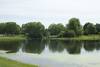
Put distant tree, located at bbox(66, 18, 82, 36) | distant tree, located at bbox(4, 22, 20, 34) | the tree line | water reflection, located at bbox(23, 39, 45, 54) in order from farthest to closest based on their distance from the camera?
distant tree, located at bbox(4, 22, 20, 34)
distant tree, located at bbox(66, 18, 82, 36)
the tree line
water reflection, located at bbox(23, 39, 45, 54)

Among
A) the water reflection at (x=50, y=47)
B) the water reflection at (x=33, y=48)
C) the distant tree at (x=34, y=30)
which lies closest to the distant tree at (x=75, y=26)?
the distant tree at (x=34, y=30)

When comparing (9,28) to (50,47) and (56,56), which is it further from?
(56,56)

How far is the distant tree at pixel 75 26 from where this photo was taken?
543ft

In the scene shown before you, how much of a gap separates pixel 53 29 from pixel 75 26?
2371cm

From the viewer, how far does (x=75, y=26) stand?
551 feet

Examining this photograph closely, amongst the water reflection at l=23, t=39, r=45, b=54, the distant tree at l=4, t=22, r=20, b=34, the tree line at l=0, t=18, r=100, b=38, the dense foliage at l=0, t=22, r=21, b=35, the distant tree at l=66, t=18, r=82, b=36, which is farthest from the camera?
the dense foliage at l=0, t=22, r=21, b=35

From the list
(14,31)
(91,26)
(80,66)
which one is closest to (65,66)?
(80,66)

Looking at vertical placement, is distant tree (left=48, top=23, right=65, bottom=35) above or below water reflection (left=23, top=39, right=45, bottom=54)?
above

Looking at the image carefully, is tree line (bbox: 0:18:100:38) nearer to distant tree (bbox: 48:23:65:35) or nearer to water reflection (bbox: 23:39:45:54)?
distant tree (bbox: 48:23:65:35)

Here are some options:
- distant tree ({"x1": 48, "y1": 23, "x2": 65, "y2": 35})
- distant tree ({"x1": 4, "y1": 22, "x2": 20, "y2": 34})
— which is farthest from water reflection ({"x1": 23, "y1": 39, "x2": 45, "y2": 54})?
distant tree ({"x1": 48, "y1": 23, "x2": 65, "y2": 35})

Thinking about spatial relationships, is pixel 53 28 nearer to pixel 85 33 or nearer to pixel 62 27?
pixel 62 27

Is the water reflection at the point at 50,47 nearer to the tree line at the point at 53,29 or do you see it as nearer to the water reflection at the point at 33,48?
the water reflection at the point at 33,48

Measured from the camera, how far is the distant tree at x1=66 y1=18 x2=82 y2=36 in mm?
165425

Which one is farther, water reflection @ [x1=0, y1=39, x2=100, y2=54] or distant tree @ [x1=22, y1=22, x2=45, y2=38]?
distant tree @ [x1=22, y1=22, x2=45, y2=38]
